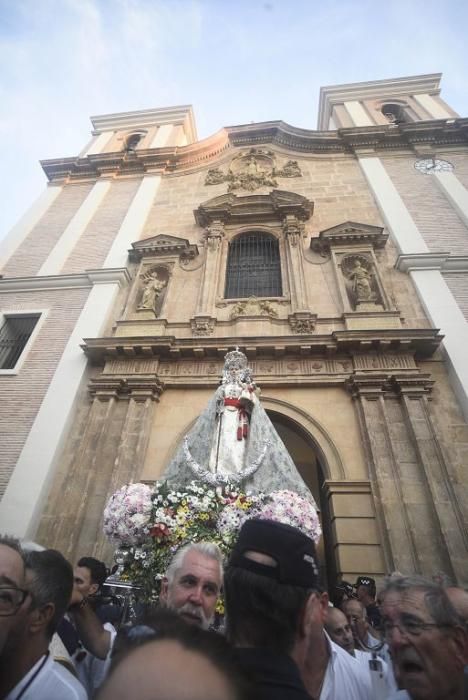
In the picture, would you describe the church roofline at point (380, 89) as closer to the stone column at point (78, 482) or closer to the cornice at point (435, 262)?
the cornice at point (435, 262)

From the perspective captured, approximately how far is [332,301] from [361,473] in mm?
4353

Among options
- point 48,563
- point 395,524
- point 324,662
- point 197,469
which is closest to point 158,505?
point 197,469

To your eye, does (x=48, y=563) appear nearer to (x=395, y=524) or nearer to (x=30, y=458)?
(x=395, y=524)

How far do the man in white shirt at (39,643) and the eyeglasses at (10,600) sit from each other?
4cm

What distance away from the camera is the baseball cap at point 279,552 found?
129cm

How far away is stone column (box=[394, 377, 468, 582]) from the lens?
16.8ft

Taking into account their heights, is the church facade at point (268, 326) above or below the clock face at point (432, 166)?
below

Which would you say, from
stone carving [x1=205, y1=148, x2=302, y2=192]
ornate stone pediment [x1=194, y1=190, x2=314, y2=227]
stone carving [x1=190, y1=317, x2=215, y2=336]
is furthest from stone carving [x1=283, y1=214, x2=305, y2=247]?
stone carving [x1=190, y1=317, x2=215, y2=336]

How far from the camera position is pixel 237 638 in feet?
3.86

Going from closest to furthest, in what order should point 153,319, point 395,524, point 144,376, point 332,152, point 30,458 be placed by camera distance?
1. point 395,524
2. point 30,458
3. point 144,376
4. point 153,319
5. point 332,152

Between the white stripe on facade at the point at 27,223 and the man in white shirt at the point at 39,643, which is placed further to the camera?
the white stripe on facade at the point at 27,223

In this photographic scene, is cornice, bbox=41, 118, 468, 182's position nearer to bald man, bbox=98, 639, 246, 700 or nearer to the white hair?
the white hair

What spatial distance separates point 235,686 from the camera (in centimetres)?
71

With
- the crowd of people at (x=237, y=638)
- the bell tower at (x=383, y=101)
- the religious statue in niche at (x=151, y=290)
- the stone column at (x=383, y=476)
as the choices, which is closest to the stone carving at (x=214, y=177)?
the religious statue in niche at (x=151, y=290)
